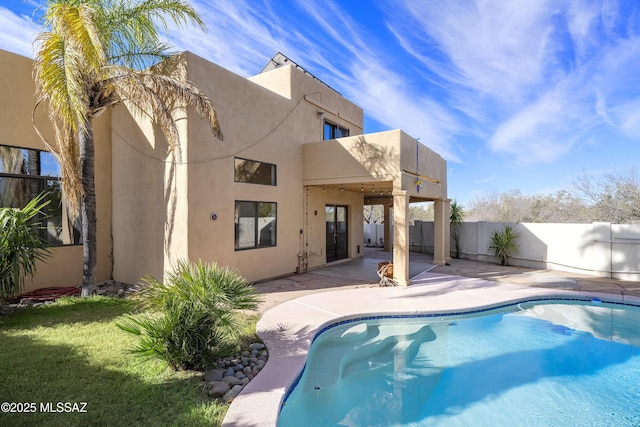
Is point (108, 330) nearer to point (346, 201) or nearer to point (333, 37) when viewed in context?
point (346, 201)

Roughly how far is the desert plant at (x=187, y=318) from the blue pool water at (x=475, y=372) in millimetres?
1405

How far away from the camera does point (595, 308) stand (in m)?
8.58

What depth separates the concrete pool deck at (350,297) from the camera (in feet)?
12.8

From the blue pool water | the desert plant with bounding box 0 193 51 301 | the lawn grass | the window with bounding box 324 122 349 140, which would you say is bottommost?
the blue pool water

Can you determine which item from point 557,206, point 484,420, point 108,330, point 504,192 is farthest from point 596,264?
point 504,192

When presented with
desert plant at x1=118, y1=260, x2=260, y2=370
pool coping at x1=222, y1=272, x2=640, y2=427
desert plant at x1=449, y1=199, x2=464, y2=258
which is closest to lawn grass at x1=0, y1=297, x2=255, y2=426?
desert plant at x1=118, y1=260, x2=260, y2=370

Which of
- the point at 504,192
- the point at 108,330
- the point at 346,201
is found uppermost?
the point at 504,192

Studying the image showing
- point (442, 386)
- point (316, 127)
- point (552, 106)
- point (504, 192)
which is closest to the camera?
point (442, 386)

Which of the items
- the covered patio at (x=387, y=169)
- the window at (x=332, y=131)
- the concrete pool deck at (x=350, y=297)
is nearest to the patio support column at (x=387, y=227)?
the covered patio at (x=387, y=169)

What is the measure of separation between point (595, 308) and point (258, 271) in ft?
32.7

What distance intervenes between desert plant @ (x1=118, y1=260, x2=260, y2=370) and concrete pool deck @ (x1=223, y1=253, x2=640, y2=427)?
0.92 metres

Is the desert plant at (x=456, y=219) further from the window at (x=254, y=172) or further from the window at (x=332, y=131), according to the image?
the window at (x=254, y=172)

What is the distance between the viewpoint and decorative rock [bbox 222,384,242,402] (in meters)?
3.64

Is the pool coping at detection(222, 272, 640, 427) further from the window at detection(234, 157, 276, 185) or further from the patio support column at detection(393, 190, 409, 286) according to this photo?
the window at detection(234, 157, 276, 185)
